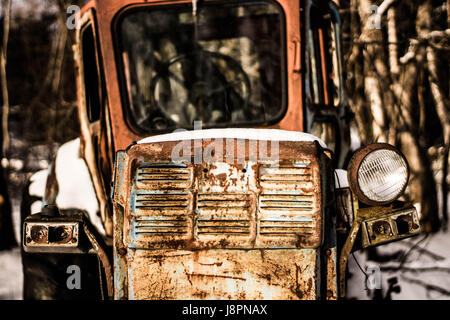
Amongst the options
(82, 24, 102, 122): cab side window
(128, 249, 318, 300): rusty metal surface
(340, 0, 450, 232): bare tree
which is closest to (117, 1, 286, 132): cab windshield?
(82, 24, 102, 122): cab side window

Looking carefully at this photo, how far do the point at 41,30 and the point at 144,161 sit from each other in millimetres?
11505

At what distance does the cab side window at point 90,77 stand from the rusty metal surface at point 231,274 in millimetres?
1414

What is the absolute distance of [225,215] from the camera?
7.30ft

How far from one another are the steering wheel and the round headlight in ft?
4.68

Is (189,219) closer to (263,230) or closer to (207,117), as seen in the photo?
(263,230)

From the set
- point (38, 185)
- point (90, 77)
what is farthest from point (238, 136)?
point (38, 185)

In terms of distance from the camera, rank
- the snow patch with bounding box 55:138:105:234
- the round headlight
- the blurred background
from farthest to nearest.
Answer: the blurred background → the snow patch with bounding box 55:138:105:234 → the round headlight

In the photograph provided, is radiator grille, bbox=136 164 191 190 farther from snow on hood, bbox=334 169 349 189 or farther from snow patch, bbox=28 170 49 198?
snow patch, bbox=28 170 49 198

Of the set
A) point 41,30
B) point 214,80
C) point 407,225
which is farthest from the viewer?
point 41,30

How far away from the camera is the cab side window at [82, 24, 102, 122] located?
3.29 m

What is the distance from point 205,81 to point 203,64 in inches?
5.0

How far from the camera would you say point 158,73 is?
379cm
